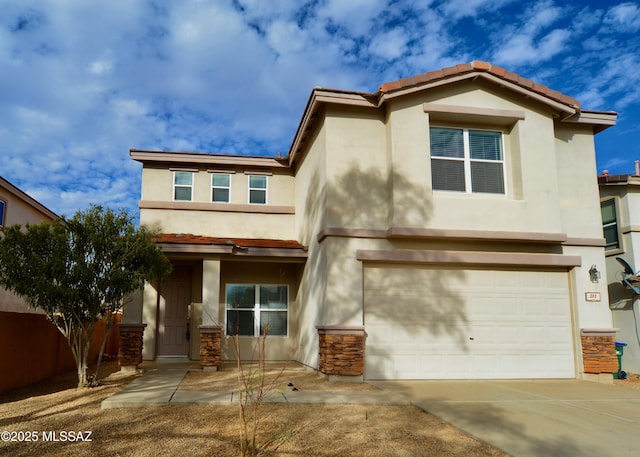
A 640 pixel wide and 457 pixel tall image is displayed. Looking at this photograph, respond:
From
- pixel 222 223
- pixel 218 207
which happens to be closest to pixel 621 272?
pixel 222 223

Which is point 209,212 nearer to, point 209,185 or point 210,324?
point 209,185

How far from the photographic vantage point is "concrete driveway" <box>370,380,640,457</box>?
615 cm

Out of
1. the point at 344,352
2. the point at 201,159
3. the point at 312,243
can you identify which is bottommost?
the point at 344,352

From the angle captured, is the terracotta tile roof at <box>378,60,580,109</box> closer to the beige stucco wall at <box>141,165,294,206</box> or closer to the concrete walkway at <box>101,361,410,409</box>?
the beige stucco wall at <box>141,165,294,206</box>

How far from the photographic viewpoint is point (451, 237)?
11414 millimetres

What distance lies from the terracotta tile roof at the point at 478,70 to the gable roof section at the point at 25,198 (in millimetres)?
13037

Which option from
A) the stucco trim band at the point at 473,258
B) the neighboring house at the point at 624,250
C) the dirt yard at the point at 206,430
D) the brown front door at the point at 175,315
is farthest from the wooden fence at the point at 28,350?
the neighboring house at the point at 624,250

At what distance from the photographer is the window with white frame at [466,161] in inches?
472

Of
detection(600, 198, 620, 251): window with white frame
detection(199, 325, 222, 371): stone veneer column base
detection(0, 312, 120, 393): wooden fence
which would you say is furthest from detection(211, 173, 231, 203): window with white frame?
detection(600, 198, 620, 251): window with white frame

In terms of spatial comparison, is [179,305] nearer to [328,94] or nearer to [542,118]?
[328,94]

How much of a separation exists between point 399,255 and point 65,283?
21.6 feet

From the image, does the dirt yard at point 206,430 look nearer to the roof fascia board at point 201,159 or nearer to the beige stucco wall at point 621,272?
the roof fascia board at point 201,159

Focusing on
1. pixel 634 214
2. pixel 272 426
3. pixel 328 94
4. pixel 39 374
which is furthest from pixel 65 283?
pixel 634 214

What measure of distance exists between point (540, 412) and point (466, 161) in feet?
19.7
